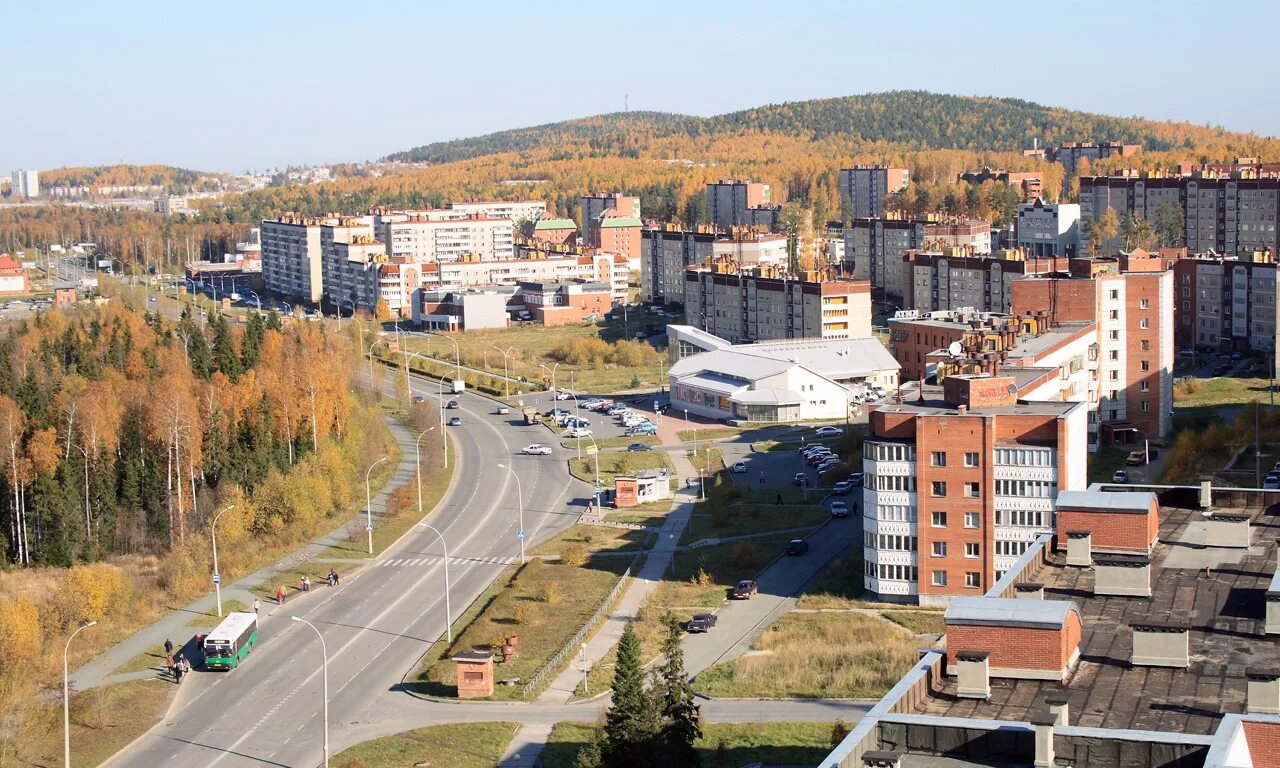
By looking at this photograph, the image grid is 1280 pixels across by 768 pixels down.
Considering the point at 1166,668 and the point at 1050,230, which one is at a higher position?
the point at 1050,230

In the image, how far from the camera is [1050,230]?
11144 centimetres

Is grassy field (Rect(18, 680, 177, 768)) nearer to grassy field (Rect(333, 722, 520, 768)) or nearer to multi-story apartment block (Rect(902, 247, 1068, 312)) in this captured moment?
grassy field (Rect(333, 722, 520, 768))

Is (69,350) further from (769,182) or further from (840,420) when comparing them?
(769,182)

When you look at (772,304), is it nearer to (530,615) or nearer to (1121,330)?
(1121,330)

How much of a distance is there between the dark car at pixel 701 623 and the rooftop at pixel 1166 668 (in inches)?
723

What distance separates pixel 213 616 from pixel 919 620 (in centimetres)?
1856

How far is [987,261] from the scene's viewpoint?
281ft

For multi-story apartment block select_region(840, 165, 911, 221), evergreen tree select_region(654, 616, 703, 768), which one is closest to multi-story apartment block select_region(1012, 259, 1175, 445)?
evergreen tree select_region(654, 616, 703, 768)

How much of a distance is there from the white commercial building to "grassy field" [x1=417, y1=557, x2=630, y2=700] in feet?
83.9

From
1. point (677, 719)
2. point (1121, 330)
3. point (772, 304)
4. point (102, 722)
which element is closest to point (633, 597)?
point (102, 722)

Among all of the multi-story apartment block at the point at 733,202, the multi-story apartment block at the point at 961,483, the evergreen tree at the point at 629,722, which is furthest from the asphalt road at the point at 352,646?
the multi-story apartment block at the point at 733,202

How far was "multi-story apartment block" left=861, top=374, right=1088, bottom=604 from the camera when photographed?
40.7 m

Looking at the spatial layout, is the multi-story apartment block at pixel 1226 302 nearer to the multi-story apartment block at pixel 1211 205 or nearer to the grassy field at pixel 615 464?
the multi-story apartment block at pixel 1211 205

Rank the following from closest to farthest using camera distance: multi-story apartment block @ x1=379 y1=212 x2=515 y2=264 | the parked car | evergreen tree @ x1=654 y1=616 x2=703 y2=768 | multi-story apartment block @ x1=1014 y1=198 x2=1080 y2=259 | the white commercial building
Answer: evergreen tree @ x1=654 y1=616 x2=703 y2=768, the parked car, the white commercial building, multi-story apartment block @ x1=1014 y1=198 x2=1080 y2=259, multi-story apartment block @ x1=379 y1=212 x2=515 y2=264
